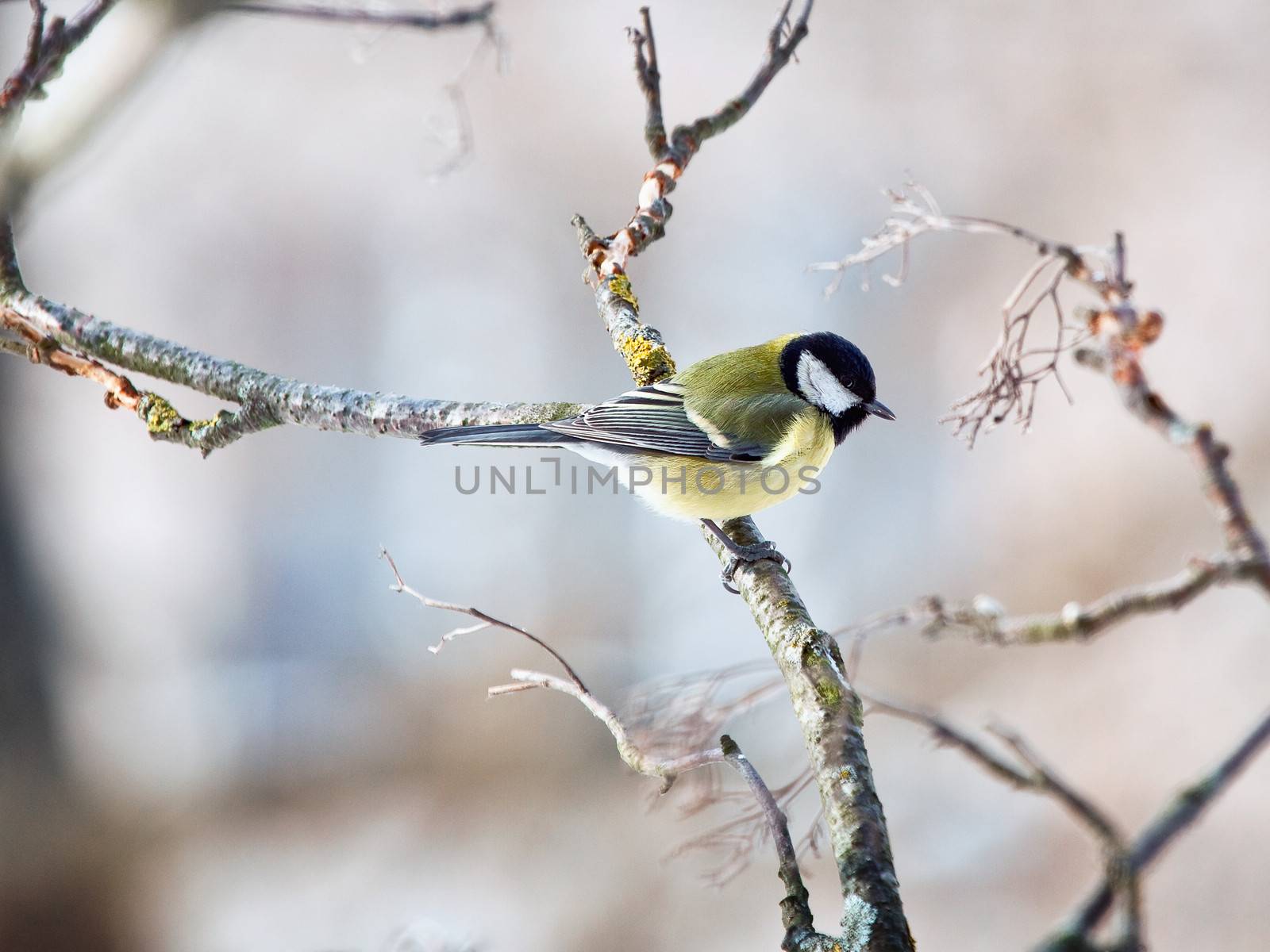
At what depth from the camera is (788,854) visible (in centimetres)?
84

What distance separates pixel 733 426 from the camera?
2.12m

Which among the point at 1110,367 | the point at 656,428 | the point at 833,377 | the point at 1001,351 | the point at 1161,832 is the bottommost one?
the point at 1161,832

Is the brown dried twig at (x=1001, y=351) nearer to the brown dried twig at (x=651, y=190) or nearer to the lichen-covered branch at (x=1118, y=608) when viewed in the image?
the lichen-covered branch at (x=1118, y=608)

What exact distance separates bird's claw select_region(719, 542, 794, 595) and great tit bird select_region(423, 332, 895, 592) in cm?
13

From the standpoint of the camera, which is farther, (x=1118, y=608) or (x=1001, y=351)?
(x=1001, y=351)

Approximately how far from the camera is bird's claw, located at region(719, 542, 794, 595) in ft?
5.24

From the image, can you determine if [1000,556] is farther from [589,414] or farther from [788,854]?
[788,854]

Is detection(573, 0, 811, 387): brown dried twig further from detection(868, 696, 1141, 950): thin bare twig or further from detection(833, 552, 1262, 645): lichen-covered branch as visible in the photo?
detection(868, 696, 1141, 950): thin bare twig

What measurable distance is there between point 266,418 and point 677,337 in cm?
216

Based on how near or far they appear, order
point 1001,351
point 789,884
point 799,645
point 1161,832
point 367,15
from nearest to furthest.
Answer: point 1161,832
point 789,884
point 1001,351
point 799,645
point 367,15

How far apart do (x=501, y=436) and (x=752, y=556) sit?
49 centimetres

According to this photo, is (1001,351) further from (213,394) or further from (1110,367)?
(213,394)

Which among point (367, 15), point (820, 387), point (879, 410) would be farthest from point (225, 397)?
point (879, 410)

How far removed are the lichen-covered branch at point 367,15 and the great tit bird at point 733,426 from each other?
27.8 inches
